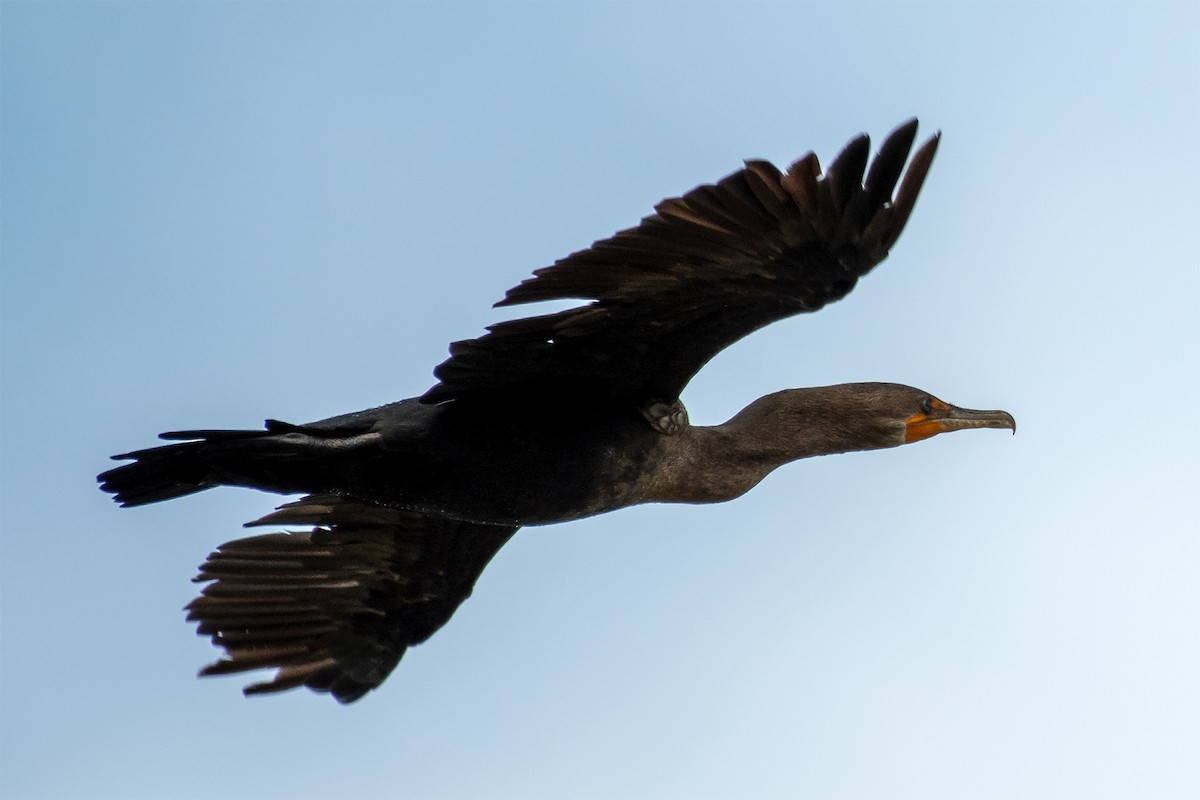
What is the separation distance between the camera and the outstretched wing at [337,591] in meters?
7.80

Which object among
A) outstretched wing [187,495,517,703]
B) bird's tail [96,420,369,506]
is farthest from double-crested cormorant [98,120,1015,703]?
outstretched wing [187,495,517,703]

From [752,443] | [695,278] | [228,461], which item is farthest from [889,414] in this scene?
[228,461]

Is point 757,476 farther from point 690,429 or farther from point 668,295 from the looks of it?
point 668,295

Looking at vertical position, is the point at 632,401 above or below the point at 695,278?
below

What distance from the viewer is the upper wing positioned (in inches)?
227

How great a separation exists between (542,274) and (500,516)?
1.15 metres

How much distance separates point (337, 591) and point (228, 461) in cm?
181

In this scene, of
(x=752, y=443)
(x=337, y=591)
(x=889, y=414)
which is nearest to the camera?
(x=752, y=443)

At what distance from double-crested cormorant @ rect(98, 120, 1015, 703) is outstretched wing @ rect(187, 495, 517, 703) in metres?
1.18

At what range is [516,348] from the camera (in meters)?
6.30

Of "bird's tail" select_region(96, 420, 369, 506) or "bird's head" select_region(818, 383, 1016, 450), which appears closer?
"bird's tail" select_region(96, 420, 369, 506)

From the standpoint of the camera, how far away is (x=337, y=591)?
790 cm

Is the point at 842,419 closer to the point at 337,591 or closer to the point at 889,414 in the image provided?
the point at 889,414

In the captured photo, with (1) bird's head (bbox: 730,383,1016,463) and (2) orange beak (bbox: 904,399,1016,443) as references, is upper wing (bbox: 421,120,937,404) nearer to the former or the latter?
(1) bird's head (bbox: 730,383,1016,463)
